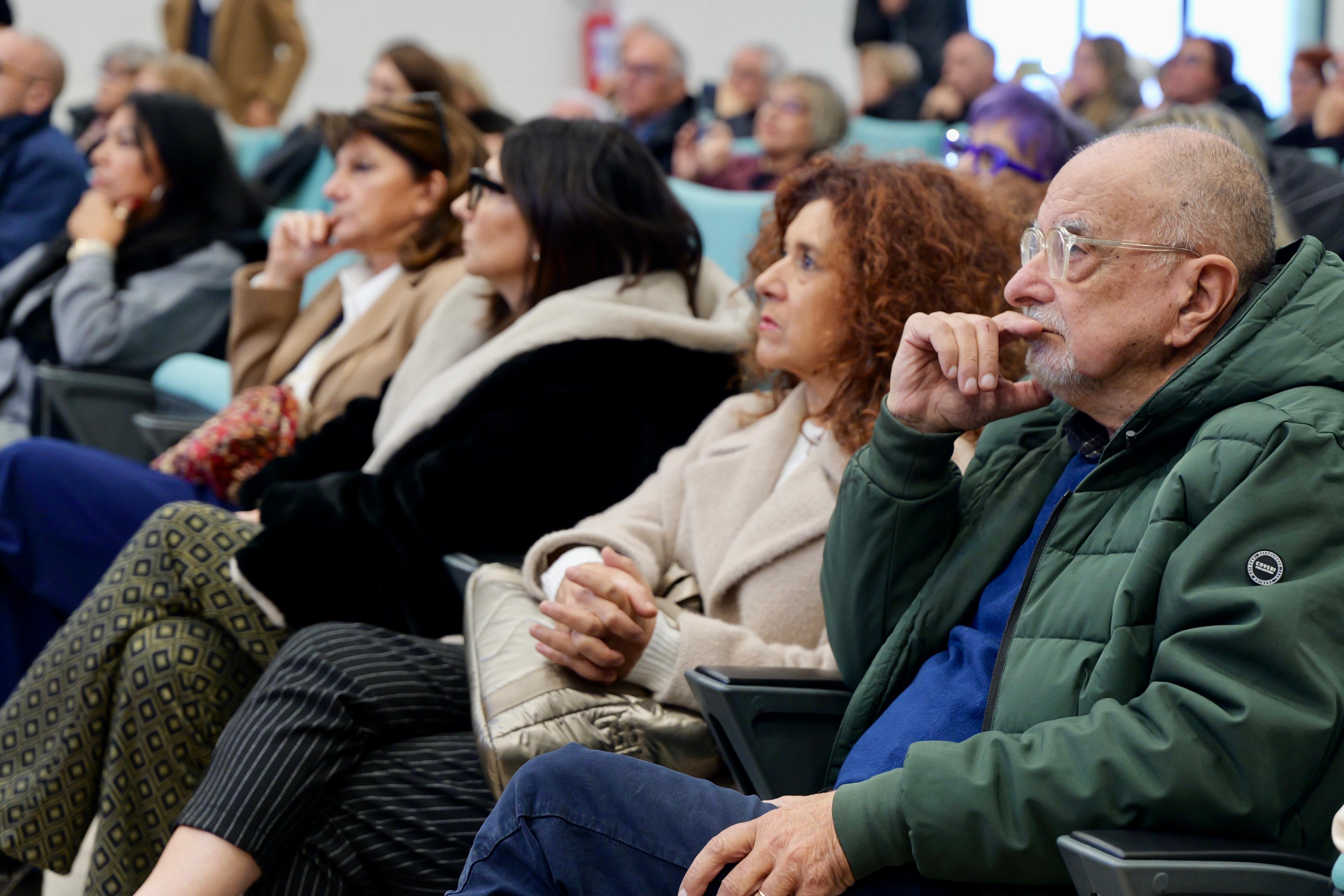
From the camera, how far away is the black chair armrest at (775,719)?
1.43m

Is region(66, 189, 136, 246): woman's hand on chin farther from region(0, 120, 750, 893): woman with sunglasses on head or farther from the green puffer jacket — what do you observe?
the green puffer jacket

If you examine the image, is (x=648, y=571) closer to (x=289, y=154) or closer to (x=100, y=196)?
(x=100, y=196)

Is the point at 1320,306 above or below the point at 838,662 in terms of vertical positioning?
above

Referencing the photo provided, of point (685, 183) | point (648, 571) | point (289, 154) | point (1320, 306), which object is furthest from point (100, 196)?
point (1320, 306)

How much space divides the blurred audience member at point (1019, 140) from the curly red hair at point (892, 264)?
0.79m

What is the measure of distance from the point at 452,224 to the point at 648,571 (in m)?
1.23

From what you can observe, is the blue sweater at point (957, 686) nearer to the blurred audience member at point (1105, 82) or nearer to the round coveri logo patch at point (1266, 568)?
the round coveri logo patch at point (1266, 568)

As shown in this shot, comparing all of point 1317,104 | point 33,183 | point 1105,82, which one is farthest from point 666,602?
point 1317,104

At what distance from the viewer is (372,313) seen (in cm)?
273

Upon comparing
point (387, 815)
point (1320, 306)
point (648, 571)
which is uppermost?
point (1320, 306)

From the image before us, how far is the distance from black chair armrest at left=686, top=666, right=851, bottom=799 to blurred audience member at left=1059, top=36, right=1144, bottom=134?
386 cm

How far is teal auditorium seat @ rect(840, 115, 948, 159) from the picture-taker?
5.20m

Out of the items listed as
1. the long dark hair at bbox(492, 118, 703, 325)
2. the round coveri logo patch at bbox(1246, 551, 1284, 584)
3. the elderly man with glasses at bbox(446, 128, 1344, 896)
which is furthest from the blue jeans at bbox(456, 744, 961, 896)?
the long dark hair at bbox(492, 118, 703, 325)

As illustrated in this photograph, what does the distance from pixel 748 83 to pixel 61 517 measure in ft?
14.6
